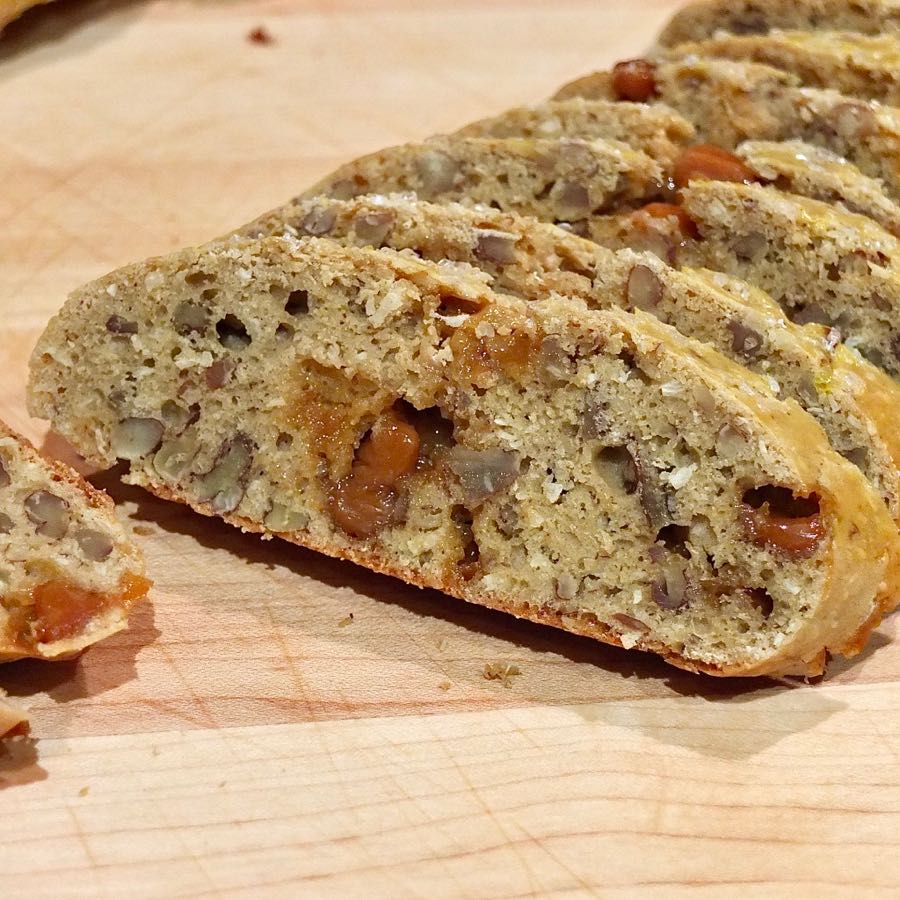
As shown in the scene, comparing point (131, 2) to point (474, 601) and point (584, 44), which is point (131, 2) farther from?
point (474, 601)

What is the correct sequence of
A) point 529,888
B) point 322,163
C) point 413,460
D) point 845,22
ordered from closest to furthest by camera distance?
point 529,888
point 413,460
point 845,22
point 322,163

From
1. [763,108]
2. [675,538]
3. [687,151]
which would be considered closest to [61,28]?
[687,151]

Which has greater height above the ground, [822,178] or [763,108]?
[763,108]

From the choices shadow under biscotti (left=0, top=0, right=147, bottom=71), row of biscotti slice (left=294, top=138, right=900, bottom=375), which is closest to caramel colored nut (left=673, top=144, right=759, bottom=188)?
row of biscotti slice (left=294, top=138, right=900, bottom=375)

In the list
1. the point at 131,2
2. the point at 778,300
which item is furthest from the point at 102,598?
the point at 131,2

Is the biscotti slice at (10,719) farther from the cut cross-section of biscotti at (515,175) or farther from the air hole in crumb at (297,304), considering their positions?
the cut cross-section of biscotti at (515,175)

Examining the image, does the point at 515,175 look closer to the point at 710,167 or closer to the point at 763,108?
the point at 710,167

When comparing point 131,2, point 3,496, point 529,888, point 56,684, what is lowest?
point 529,888
